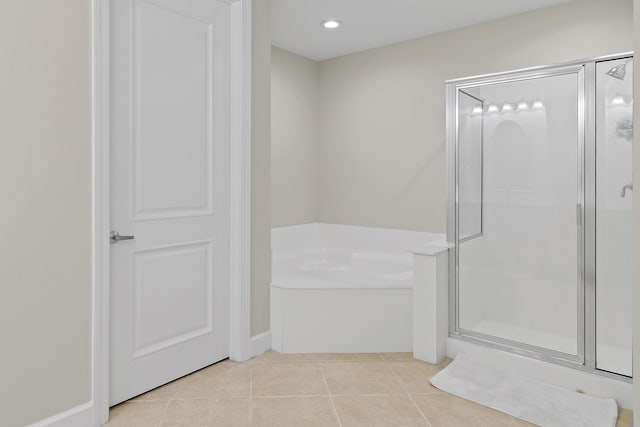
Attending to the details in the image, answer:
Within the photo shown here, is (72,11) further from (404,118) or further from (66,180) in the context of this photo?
(404,118)

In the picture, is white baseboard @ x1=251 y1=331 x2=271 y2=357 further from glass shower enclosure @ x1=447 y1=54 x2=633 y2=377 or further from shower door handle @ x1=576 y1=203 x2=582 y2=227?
shower door handle @ x1=576 y1=203 x2=582 y2=227

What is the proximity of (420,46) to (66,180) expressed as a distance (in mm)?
3015

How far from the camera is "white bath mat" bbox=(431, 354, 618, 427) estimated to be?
214 cm

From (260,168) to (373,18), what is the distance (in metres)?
1.52

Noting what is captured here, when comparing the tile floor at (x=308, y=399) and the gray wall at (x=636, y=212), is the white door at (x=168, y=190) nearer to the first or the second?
the tile floor at (x=308, y=399)

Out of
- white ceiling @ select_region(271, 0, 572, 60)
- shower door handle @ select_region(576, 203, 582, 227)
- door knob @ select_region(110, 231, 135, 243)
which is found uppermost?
white ceiling @ select_region(271, 0, 572, 60)

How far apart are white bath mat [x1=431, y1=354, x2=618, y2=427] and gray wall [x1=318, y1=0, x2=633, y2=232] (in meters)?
1.50

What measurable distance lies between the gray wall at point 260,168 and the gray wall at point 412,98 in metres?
1.47

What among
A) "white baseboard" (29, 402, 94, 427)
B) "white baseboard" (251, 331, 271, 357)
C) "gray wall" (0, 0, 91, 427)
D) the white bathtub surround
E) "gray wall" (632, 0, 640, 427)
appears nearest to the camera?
"gray wall" (632, 0, 640, 427)

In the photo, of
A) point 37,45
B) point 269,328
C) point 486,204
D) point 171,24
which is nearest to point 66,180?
point 37,45

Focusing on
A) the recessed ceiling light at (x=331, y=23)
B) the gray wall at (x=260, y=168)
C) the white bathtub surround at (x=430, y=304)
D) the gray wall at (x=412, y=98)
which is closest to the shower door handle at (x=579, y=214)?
the white bathtub surround at (x=430, y=304)

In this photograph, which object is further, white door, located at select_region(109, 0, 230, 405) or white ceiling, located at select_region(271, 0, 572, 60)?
white ceiling, located at select_region(271, 0, 572, 60)

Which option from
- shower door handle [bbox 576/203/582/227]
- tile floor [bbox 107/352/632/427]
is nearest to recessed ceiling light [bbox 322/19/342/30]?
shower door handle [bbox 576/203/582/227]

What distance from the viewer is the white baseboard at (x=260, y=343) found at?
2.92 metres
